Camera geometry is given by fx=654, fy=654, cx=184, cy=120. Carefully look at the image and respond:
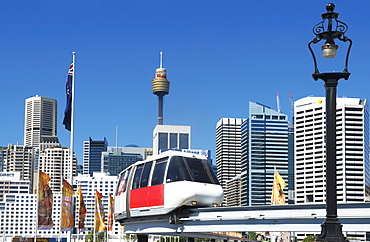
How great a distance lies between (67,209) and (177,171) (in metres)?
15.3

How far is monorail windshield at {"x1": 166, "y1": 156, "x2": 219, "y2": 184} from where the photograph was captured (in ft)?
117

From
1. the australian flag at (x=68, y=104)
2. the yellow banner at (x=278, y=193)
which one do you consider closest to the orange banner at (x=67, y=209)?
the australian flag at (x=68, y=104)

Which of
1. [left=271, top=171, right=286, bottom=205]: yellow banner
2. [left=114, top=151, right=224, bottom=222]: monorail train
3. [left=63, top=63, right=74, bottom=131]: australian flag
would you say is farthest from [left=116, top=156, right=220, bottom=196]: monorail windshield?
[left=271, top=171, right=286, bottom=205]: yellow banner

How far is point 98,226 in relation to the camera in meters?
69.9

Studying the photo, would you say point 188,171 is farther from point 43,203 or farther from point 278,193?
point 278,193

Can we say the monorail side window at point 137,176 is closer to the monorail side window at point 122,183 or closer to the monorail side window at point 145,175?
the monorail side window at point 145,175

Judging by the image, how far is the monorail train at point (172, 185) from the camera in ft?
115

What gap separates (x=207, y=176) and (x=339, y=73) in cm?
2050

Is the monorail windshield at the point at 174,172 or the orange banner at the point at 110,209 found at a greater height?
the monorail windshield at the point at 174,172

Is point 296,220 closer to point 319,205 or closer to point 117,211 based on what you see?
point 319,205

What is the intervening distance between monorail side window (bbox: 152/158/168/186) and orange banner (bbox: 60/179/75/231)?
39.8 ft

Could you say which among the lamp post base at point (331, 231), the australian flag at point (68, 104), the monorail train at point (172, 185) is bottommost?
the lamp post base at point (331, 231)

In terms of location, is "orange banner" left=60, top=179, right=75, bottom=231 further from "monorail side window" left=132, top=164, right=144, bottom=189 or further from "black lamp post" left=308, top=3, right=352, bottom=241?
"black lamp post" left=308, top=3, right=352, bottom=241

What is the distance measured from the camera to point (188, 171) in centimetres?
3597
